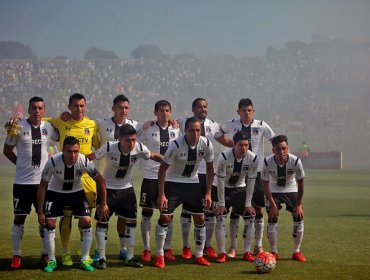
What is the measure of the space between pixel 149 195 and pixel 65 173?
5.55 feet

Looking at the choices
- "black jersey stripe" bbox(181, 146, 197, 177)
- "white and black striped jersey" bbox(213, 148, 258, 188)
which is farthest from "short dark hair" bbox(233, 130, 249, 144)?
"black jersey stripe" bbox(181, 146, 197, 177)

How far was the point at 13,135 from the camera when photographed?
9438mm

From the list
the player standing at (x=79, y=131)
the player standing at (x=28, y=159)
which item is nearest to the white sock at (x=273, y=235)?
the player standing at (x=79, y=131)

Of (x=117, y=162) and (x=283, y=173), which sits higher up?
(x=117, y=162)

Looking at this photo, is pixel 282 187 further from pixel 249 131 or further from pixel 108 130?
pixel 108 130

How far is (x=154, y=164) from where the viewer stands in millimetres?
10352

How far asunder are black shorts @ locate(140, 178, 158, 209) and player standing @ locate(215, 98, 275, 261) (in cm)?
144

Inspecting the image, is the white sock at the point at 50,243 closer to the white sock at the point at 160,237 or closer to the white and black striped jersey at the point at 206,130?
the white sock at the point at 160,237

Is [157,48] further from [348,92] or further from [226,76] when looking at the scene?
[348,92]

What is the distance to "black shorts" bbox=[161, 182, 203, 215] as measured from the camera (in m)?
9.70

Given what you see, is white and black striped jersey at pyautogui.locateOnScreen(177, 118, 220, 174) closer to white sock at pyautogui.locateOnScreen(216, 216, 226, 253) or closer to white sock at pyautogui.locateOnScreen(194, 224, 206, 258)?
white sock at pyautogui.locateOnScreen(216, 216, 226, 253)

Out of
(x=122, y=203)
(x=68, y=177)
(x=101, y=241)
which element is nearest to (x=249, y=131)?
(x=122, y=203)

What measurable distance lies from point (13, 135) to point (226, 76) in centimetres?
8329

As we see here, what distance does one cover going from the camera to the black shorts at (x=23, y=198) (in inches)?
370
